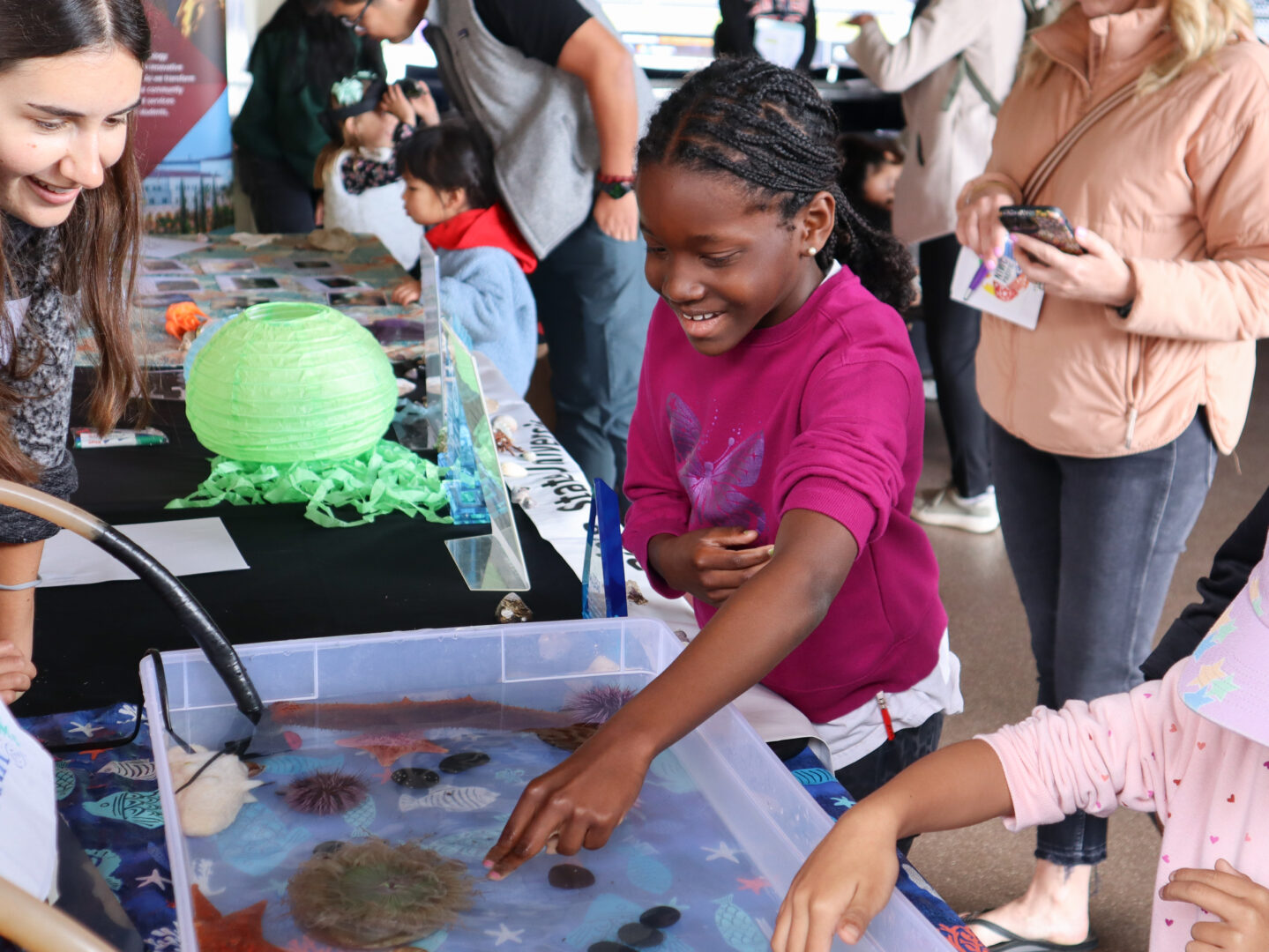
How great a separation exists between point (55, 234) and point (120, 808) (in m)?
0.50

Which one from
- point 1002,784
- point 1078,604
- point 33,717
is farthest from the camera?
point 1078,604

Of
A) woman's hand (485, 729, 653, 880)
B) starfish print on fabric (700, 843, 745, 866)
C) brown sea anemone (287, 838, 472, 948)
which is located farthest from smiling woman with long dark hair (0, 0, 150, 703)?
starfish print on fabric (700, 843, 745, 866)

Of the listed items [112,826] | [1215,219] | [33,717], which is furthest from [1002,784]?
[1215,219]

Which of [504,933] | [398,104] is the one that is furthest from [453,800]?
[398,104]

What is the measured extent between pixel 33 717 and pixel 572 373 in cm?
171

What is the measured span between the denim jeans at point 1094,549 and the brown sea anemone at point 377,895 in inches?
41.4

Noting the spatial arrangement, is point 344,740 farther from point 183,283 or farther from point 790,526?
point 183,283

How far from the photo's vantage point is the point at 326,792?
2.73ft

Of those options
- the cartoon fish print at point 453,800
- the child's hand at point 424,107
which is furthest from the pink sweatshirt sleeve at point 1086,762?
the child's hand at point 424,107

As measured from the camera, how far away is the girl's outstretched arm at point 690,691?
0.73 m

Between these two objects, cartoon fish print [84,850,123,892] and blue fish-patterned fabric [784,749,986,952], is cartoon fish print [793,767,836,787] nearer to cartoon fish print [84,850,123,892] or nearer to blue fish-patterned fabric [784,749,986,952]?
blue fish-patterned fabric [784,749,986,952]

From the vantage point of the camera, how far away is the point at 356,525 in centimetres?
142

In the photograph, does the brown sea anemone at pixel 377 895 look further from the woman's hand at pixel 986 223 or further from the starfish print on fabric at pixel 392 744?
the woman's hand at pixel 986 223

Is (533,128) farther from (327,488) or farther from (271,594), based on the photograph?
(271,594)
